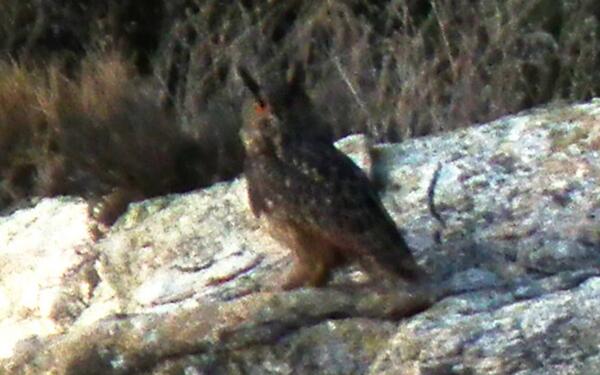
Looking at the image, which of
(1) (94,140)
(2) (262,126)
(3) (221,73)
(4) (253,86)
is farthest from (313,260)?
(3) (221,73)

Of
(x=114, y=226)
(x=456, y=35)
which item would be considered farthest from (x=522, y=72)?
(x=114, y=226)

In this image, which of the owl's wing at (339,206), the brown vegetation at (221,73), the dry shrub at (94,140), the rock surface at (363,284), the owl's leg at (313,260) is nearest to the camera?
the rock surface at (363,284)

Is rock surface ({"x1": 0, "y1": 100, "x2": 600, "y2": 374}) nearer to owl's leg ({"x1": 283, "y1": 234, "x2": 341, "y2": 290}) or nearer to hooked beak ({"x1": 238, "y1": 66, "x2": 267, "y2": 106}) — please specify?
owl's leg ({"x1": 283, "y1": 234, "x2": 341, "y2": 290})

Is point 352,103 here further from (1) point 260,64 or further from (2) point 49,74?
(2) point 49,74

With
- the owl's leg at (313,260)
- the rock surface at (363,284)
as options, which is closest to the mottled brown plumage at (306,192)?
the owl's leg at (313,260)

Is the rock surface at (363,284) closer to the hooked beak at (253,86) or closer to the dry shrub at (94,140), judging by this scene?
the dry shrub at (94,140)

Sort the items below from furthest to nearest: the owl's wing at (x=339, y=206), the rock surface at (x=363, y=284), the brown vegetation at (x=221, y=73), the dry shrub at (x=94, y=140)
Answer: the brown vegetation at (x=221, y=73), the dry shrub at (x=94, y=140), the owl's wing at (x=339, y=206), the rock surface at (x=363, y=284)

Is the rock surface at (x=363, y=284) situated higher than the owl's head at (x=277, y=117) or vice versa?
the owl's head at (x=277, y=117)
